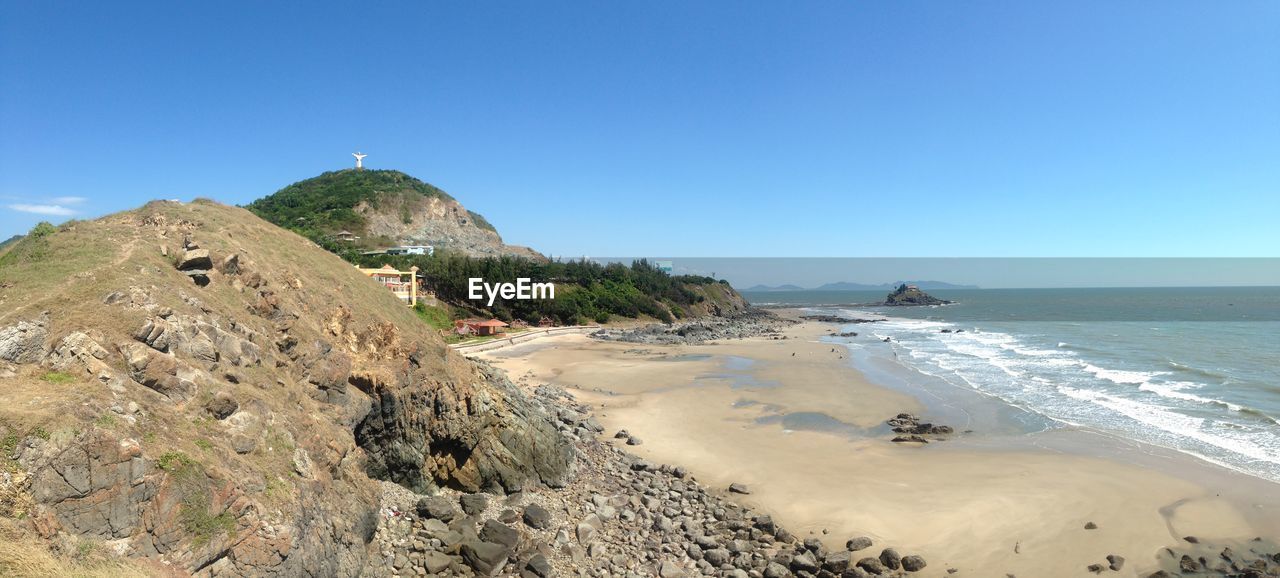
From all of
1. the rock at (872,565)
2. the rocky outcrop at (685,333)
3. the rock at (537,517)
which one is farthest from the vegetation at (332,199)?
the rock at (872,565)

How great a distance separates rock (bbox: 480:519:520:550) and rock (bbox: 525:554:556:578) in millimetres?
545

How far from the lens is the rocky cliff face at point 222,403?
23.4 feet

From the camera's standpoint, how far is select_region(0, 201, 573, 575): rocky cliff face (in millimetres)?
7117

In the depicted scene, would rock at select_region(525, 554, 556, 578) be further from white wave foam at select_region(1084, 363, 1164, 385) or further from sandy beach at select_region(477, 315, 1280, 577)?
white wave foam at select_region(1084, 363, 1164, 385)

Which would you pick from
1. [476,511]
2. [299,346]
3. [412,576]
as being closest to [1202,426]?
[476,511]

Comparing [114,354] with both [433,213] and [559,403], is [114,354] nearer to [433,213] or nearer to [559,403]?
[559,403]

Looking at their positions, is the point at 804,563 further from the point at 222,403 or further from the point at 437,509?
the point at 222,403

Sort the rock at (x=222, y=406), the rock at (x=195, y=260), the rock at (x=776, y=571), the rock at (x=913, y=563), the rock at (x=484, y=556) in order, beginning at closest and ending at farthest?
1. the rock at (x=222, y=406)
2. the rock at (x=484, y=556)
3. the rock at (x=195, y=260)
4. the rock at (x=776, y=571)
5. the rock at (x=913, y=563)

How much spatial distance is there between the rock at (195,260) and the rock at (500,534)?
25.8ft

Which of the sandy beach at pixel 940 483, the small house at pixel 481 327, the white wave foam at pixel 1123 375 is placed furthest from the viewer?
the small house at pixel 481 327

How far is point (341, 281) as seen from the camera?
15.7m

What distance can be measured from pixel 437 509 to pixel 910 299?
160 m

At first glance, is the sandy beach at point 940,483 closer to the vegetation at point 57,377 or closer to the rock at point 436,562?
the rock at point 436,562

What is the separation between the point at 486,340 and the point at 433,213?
2621 inches
